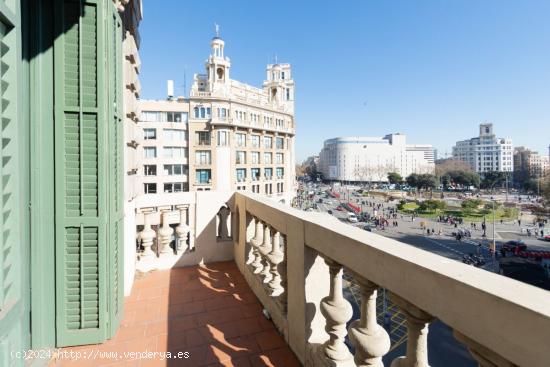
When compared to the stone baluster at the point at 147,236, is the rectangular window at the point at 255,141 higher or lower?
higher

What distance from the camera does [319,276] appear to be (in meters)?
2.65

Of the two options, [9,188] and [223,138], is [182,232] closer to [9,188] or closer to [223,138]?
[9,188]

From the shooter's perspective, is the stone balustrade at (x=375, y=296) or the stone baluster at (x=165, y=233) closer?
the stone balustrade at (x=375, y=296)

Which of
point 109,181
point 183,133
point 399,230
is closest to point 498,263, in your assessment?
point 399,230

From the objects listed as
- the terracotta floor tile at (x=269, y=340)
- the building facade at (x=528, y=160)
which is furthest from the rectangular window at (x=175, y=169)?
the building facade at (x=528, y=160)

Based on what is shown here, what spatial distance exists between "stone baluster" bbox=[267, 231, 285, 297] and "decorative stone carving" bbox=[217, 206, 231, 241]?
2278 mm

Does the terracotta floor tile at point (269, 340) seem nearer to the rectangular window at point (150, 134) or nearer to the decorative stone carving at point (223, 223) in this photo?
the decorative stone carving at point (223, 223)

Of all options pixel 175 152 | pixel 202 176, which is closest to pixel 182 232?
pixel 202 176

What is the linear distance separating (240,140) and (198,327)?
37611 millimetres

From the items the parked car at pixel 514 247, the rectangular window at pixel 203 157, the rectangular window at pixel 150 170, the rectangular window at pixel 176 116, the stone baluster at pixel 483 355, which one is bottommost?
the parked car at pixel 514 247

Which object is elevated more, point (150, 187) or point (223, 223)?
point (150, 187)

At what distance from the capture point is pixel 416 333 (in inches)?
57.9

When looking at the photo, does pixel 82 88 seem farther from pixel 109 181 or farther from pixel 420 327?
pixel 420 327

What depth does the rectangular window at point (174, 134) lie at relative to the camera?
37.4 metres
